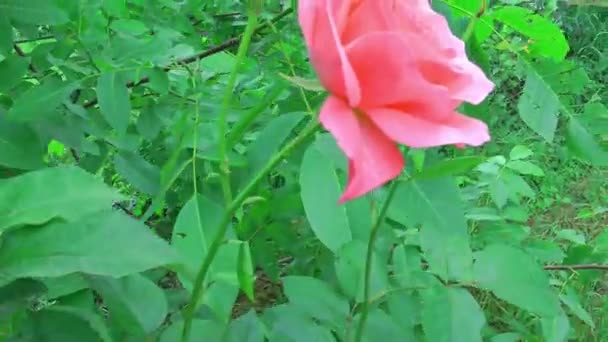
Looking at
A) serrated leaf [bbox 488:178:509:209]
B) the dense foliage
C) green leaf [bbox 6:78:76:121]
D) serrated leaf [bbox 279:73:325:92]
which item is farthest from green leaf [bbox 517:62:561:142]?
serrated leaf [bbox 488:178:509:209]

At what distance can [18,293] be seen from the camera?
530 millimetres

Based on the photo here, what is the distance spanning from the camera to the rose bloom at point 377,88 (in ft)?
1.33

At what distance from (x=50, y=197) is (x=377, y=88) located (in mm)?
202

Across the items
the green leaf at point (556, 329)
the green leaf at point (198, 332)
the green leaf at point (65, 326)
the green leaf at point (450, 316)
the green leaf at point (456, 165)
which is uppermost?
the green leaf at point (456, 165)

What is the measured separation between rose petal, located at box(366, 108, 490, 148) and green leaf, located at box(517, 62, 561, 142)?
382 mm

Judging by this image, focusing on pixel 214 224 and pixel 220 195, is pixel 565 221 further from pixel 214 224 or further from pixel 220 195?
pixel 214 224

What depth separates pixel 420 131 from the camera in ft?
1.36

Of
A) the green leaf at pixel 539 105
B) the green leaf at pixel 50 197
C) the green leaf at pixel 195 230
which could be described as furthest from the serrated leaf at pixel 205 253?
the green leaf at pixel 539 105

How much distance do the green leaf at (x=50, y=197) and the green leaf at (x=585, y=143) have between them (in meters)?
0.52

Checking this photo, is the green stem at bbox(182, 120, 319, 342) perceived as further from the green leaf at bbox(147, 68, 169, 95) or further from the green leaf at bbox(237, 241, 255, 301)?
the green leaf at bbox(147, 68, 169, 95)

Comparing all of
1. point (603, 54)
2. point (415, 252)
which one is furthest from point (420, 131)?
point (603, 54)

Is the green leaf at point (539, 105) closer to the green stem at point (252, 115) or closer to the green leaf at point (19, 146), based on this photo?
the green stem at point (252, 115)

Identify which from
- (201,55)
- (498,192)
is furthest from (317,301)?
(498,192)

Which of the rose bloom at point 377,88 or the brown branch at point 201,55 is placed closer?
the rose bloom at point 377,88
